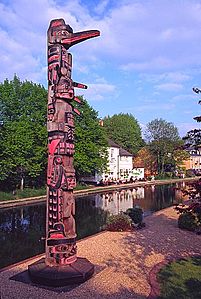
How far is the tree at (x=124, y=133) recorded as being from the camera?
74.2 meters

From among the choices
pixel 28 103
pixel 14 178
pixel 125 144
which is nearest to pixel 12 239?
pixel 14 178

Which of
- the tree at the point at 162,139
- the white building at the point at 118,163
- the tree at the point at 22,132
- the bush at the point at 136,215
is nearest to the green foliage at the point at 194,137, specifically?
the bush at the point at 136,215

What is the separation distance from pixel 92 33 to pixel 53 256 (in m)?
6.38

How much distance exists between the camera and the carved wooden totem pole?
9430 millimetres

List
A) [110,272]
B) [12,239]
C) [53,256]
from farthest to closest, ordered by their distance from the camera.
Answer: [12,239] < [110,272] < [53,256]

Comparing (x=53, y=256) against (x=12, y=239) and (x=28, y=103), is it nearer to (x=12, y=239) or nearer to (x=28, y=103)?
(x=12, y=239)

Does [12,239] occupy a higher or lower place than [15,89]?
lower

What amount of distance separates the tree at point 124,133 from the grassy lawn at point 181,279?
207 ft

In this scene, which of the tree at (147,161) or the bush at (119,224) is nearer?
the bush at (119,224)

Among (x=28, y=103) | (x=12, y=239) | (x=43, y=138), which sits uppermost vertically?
(x=28, y=103)

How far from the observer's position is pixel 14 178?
115ft

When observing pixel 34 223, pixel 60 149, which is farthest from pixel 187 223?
pixel 34 223

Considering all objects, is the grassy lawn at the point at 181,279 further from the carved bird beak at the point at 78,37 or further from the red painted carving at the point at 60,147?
the carved bird beak at the point at 78,37

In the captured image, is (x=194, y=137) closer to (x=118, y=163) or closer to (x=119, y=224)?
(x=119, y=224)
